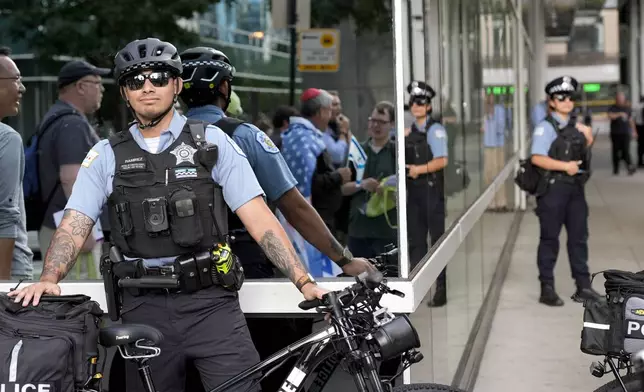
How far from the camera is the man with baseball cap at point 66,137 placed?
631 centimetres

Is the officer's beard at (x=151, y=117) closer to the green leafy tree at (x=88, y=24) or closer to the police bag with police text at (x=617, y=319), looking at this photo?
the police bag with police text at (x=617, y=319)

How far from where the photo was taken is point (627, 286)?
372cm

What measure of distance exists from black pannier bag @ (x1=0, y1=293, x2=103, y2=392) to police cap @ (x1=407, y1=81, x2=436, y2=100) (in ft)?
6.32

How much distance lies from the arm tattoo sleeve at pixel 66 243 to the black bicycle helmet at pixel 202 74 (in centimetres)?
91

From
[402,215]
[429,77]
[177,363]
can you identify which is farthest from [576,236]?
[177,363]

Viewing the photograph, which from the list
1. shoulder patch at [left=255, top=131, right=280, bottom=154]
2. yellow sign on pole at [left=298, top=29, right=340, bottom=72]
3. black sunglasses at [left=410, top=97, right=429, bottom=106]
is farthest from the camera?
yellow sign on pole at [left=298, top=29, right=340, bottom=72]

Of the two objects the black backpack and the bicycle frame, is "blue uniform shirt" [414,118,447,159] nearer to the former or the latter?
the bicycle frame

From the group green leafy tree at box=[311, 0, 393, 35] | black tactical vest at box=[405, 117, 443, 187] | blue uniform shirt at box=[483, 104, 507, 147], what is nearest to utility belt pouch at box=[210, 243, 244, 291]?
black tactical vest at box=[405, 117, 443, 187]

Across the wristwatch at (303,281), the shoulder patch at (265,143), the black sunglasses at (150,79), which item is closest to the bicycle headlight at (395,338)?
the wristwatch at (303,281)

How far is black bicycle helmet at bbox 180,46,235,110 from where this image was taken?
439 centimetres

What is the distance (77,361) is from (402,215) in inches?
60.1

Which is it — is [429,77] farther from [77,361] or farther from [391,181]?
[77,361]

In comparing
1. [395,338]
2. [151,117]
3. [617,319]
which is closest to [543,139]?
[617,319]

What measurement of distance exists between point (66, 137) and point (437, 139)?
2069 mm
